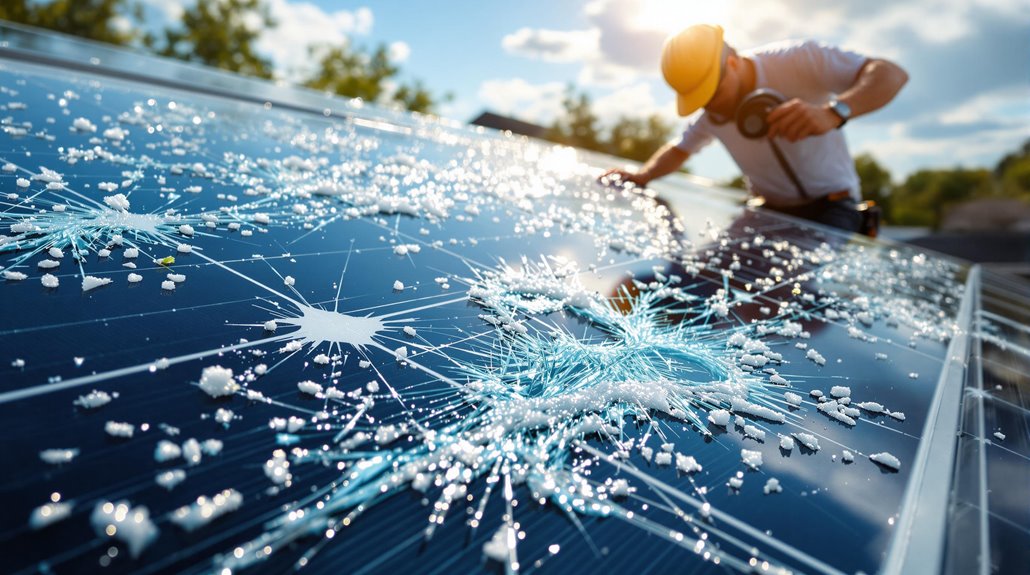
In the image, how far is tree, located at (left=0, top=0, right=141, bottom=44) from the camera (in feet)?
59.3

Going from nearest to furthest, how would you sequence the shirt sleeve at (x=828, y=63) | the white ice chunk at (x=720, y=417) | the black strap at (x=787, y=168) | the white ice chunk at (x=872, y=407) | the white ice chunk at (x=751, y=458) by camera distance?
the white ice chunk at (x=751, y=458) → the white ice chunk at (x=720, y=417) → the white ice chunk at (x=872, y=407) → the shirt sleeve at (x=828, y=63) → the black strap at (x=787, y=168)

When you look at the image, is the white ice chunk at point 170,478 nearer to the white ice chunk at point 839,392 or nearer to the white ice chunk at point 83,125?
the white ice chunk at point 839,392

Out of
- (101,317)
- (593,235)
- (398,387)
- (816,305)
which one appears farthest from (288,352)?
(816,305)

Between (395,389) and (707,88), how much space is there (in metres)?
3.50

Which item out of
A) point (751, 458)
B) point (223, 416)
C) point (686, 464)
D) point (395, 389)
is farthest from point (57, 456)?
point (751, 458)

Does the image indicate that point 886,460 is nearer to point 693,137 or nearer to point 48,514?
point 48,514

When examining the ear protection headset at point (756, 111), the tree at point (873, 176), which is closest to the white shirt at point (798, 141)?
the ear protection headset at point (756, 111)

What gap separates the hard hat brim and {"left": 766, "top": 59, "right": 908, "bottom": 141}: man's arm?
44 centimetres

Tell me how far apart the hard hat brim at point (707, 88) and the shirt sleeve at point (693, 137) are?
2.08 feet

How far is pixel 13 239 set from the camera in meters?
1.15

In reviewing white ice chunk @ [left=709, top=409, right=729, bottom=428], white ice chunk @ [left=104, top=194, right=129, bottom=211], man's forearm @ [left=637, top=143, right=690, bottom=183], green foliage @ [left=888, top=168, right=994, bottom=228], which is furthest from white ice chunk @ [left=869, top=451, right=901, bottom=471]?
green foliage @ [left=888, top=168, right=994, bottom=228]

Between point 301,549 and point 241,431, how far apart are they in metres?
0.21

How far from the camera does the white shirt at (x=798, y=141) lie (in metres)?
3.99

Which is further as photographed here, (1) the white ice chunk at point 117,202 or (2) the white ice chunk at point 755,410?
(1) the white ice chunk at point 117,202
